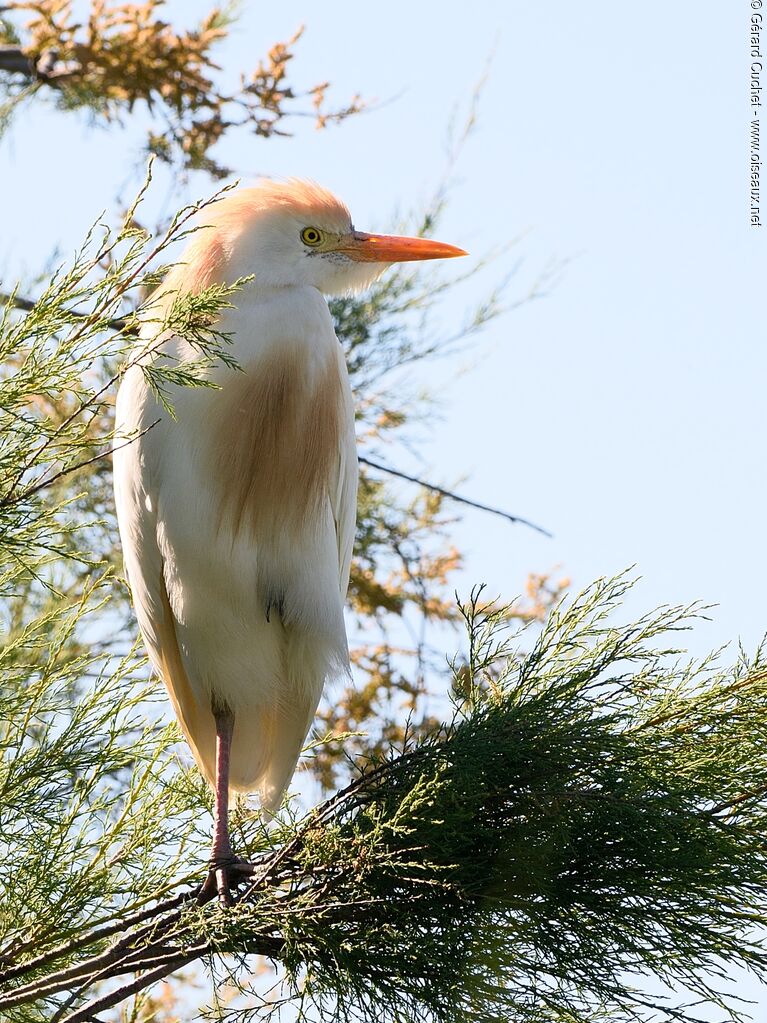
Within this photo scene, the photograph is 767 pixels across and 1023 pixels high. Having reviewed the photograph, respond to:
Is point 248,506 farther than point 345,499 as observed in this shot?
No

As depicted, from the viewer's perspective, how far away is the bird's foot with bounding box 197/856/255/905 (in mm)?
2346

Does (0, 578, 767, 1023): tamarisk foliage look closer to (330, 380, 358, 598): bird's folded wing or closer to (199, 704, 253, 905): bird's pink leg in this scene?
(199, 704, 253, 905): bird's pink leg

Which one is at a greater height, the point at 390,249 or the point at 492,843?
A: the point at 390,249

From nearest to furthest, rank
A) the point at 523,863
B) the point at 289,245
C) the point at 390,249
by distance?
the point at 523,863
the point at 289,245
the point at 390,249

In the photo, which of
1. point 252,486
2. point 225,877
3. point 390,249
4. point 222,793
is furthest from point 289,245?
point 225,877

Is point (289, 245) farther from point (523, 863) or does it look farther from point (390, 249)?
point (523, 863)

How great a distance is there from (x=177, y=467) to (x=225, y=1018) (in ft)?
4.32

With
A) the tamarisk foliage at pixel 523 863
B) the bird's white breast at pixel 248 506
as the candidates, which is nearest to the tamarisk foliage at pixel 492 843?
the tamarisk foliage at pixel 523 863

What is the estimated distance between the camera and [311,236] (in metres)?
3.07

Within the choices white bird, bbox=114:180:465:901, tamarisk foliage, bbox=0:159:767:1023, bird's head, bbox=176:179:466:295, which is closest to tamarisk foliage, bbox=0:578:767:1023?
tamarisk foliage, bbox=0:159:767:1023

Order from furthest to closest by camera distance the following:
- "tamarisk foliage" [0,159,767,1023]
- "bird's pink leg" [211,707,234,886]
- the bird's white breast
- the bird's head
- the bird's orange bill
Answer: the bird's orange bill → the bird's head → the bird's white breast → "bird's pink leg" [211,707,234,886] → "tamarisk foliage" [0,159,767,1023]

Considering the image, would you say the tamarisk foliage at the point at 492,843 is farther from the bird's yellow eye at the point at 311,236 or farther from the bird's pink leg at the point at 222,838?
the bird's yellow eye at the point at 311,236

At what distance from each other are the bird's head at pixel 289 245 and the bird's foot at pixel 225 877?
1315 millimetres

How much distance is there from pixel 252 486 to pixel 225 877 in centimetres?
93
